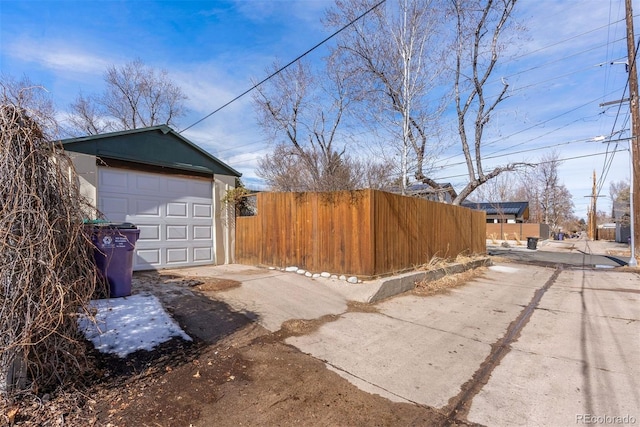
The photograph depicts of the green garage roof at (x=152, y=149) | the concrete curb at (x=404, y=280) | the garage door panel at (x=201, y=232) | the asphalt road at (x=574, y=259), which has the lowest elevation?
the asphalt road at (x=574, y=259)

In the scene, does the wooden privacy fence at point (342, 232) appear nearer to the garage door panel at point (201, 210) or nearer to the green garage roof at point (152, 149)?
the garage door panel at point (201, 210)

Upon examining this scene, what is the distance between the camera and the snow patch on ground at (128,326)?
3477mm

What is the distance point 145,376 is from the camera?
303 cm

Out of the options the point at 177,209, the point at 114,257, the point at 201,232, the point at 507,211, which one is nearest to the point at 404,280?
the point at 201,232

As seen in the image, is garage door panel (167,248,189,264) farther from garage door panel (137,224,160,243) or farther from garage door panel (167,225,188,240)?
garage door panel (137,224,160,243)

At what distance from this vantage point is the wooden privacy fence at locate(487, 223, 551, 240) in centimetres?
3083

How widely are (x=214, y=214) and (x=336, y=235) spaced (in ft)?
12.2

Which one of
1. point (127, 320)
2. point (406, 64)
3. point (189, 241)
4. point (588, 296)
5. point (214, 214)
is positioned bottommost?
point (588, 296)

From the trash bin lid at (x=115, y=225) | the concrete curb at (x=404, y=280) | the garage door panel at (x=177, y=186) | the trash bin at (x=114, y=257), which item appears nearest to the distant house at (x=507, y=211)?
the concrete curb at (x=404, y=280)

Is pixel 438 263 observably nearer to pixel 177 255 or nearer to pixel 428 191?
pixel 428 191

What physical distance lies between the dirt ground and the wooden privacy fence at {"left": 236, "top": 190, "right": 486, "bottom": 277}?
3357mm

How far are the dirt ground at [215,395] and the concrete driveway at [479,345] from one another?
0.29 m

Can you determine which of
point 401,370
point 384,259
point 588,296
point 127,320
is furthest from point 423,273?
point 127,320

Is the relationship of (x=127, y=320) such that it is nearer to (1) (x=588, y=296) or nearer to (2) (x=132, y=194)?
(2) (x=132, y=194)
